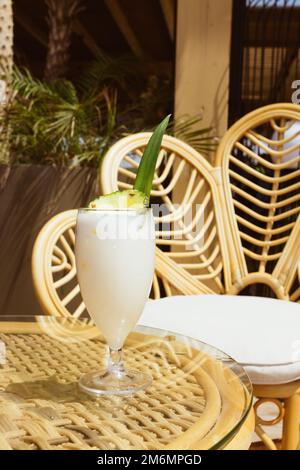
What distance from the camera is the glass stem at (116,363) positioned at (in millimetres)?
638

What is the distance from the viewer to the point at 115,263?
60 cm

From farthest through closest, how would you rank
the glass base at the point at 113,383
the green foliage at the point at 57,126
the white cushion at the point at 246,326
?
the green foliage at the point at 57,126 < the white cushion at the point at 246,326 < the glass base at the point at 113,383

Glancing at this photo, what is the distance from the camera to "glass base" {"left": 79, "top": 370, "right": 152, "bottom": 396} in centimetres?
59

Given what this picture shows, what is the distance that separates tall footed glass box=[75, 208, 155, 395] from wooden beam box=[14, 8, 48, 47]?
576 cm

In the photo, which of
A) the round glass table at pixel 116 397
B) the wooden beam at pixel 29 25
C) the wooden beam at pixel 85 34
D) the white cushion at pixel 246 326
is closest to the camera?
the round glass table at pixel 116 397

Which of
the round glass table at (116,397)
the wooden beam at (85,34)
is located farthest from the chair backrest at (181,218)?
the wooden beam at (85,34)

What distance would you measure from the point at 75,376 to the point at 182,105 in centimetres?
192

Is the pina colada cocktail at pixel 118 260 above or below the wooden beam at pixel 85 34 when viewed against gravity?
below

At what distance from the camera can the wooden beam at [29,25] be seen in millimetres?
5835

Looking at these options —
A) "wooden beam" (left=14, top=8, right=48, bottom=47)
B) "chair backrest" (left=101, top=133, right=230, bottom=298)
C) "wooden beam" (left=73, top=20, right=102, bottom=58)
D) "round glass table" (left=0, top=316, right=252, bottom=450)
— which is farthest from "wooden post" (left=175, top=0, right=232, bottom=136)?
"wooden beam" (left=14, top=8, right=48, bottom=47)

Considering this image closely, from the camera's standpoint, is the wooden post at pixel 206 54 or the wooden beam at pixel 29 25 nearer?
the wooden post at pixel 206 54

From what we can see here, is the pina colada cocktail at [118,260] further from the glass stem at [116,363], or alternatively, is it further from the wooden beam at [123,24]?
the wooden beam at [123,24]

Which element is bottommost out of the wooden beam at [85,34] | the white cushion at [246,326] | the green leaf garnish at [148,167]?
the white cushion at [246,326]
